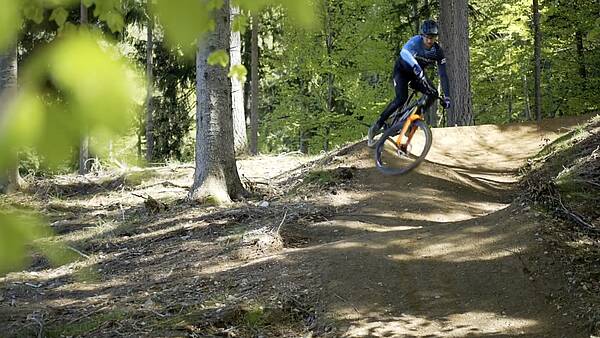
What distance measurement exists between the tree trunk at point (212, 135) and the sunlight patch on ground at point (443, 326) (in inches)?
197

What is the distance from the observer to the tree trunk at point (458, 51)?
577 inches

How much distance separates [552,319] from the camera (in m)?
4.94

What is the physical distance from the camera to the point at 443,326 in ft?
16.6

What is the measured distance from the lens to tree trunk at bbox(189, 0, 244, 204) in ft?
31.4

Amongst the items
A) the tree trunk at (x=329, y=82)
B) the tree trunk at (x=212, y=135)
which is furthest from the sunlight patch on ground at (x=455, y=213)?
the tree trunk at (x=329, y=82)

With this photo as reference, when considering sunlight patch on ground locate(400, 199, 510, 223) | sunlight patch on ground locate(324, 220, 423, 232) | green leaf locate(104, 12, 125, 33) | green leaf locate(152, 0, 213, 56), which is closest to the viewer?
green leaf locate(152, 0, 213, 56)

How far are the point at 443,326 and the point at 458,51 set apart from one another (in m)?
10.9

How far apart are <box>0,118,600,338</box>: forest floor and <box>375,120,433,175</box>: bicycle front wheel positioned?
311 millimetres

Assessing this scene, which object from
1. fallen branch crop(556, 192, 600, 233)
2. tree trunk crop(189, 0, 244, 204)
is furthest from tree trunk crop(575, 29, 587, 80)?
fallen branch crop(556, 192, 600, 233)

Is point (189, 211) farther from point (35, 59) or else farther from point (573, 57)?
point (573, 57)

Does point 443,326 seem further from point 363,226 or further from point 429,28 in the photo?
point 429,28

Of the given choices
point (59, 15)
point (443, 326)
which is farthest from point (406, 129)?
point (59, 15)

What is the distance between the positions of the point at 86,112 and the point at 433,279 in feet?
17.5

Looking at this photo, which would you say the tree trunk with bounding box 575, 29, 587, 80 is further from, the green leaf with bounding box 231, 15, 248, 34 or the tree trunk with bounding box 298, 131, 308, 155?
the green leaf with bounding box 231, 15, 248, 34
